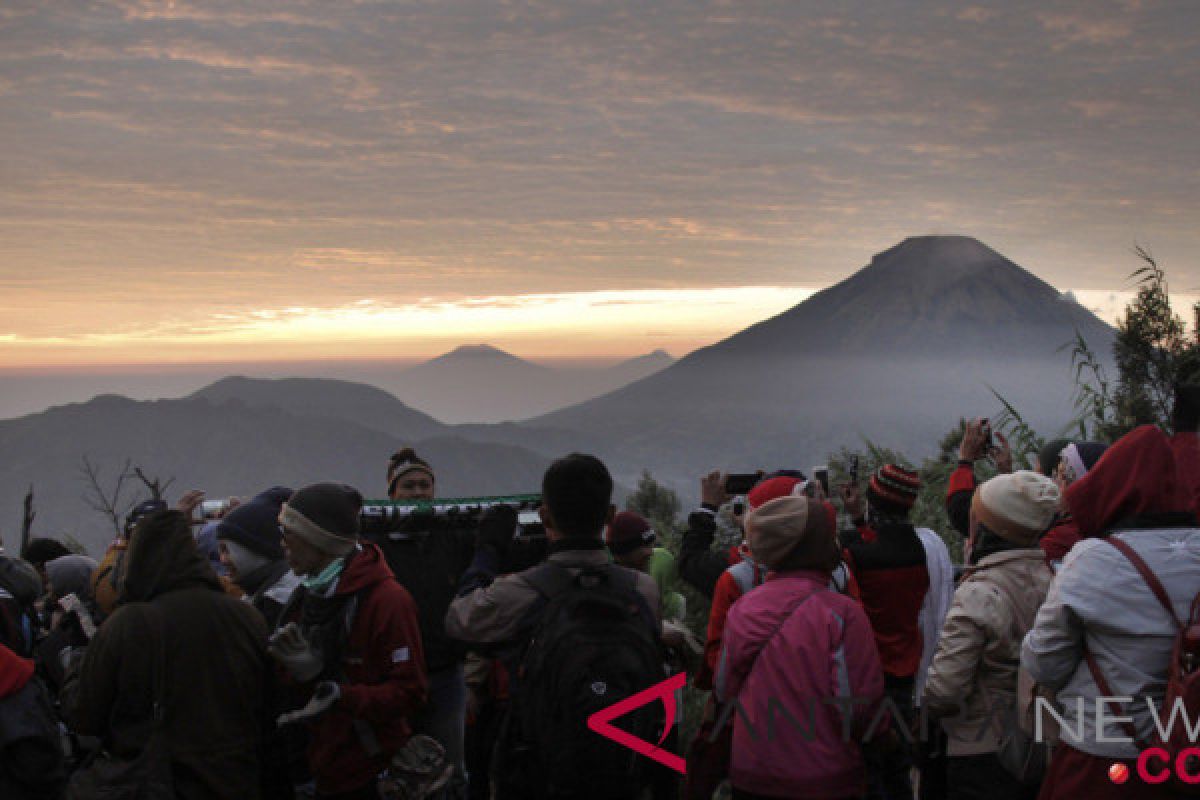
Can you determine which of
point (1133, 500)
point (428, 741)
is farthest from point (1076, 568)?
point (428, 741)

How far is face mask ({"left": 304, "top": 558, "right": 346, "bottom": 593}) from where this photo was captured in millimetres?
3879

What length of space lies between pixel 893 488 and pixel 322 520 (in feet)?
8.47

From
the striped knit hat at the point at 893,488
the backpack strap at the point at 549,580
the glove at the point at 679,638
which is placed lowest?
the glove at the point at 679,638

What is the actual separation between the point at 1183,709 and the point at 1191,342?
1152cm

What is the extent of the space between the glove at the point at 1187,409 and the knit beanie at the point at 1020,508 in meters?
1.61

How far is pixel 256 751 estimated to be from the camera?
12.6 feet

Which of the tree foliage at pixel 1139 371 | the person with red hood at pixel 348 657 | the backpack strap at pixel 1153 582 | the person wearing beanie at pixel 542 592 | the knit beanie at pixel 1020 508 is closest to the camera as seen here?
the backpack strap at pixel 1153 582

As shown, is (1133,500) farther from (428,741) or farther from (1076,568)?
(428,741)

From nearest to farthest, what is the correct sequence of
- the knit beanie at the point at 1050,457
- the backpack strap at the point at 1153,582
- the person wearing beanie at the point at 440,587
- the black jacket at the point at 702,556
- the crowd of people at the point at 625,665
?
the backpack strap at the point at 1153,582 < the crowd of people at the point at 625,665 < the person wearing beanie at the point at 440,587 < the black jacket at the point at 702,556 < the knit beanie at the point at 1050,457

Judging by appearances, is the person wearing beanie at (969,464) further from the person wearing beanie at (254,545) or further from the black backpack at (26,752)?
the black backpack at (26,752)

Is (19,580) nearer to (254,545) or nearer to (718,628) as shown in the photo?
(254,545)

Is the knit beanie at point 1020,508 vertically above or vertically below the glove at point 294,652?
above

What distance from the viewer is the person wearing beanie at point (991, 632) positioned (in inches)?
165

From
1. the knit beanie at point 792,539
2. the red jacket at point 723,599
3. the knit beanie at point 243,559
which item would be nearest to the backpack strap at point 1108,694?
the knit beanie at point 792,539
